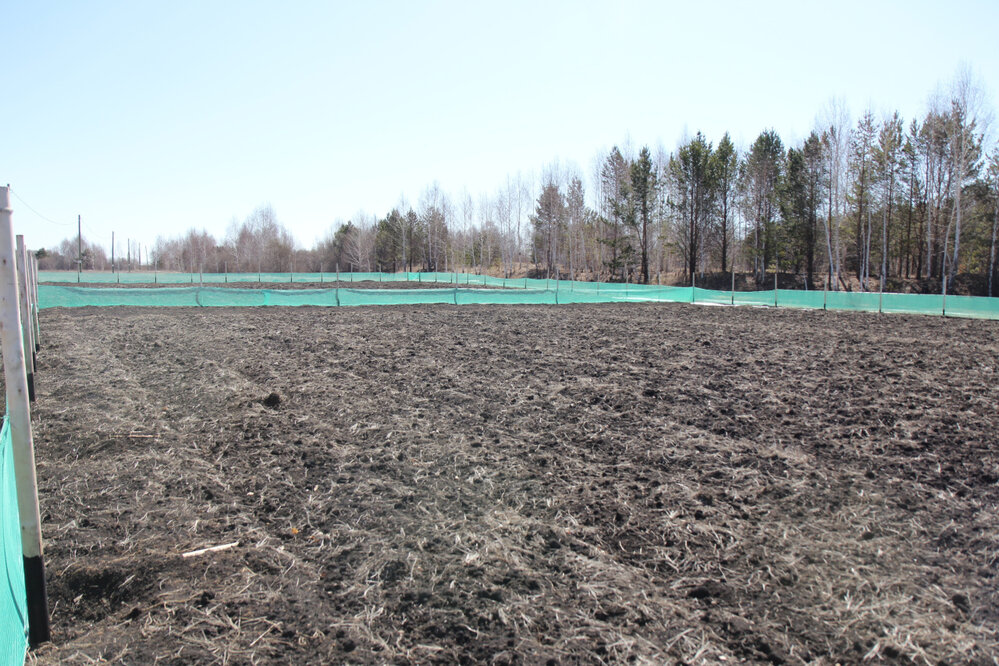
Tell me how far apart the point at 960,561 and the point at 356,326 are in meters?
11.9

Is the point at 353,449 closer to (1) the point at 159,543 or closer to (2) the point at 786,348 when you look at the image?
(1) the point at 159,543

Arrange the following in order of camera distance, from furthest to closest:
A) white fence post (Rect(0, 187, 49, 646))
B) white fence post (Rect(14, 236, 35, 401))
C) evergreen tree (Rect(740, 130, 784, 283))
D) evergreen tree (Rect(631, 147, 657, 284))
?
evergreen tree (Rect(631, 147, 657, 284)) → evergreen tree (Rect(740, 130, 784, 283)) → white fence post (Rect(14, 236, 35, 401)) → white fence post (Rect(0, 187, 49, 646))

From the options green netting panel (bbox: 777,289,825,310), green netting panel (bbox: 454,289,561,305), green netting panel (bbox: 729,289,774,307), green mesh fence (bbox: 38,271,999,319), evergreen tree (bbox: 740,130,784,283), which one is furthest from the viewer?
evergreen tree (bbox: 740,130,784,283)

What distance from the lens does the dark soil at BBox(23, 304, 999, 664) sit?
2598 mm

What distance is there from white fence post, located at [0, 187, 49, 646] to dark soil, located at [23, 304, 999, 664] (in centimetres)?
19

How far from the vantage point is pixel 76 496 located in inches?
157

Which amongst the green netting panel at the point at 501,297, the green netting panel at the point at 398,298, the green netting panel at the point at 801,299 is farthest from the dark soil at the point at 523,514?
the green netting panel at the point at 501,297

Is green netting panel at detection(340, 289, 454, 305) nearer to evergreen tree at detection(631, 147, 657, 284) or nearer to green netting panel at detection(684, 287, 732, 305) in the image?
green netting panel at detection(684, 287, 732, 305)

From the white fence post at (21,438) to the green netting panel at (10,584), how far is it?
6cm

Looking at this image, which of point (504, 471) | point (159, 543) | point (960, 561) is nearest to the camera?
point (960, 561)

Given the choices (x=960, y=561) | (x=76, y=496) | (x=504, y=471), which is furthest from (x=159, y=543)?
(x=960, y=561)

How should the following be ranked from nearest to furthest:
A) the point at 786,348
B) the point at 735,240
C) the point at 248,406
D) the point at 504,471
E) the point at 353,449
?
the point at 504,471, the point at 353,449, the point at 248,406, the point at 786,348, the point at 735,240

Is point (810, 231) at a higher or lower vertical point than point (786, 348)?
higher

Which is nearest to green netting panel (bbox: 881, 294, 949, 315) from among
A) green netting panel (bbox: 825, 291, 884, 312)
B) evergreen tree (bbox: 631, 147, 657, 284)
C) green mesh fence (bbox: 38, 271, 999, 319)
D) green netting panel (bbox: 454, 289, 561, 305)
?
green mesh fence (bbox: 38, 271, 999, 319)
